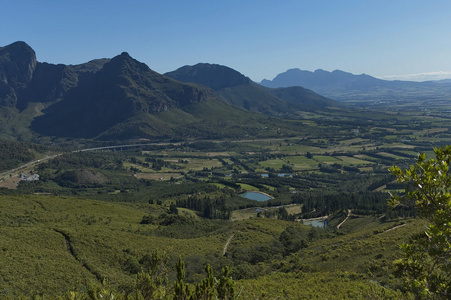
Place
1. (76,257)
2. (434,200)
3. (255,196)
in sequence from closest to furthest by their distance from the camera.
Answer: (434,200), (76,257), (255,196)

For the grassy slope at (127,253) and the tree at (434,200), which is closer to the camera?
the tree at (434,200)

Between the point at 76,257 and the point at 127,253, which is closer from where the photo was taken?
the point at 76,257

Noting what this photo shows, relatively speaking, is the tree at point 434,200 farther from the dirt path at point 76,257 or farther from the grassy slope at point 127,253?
the dirt path at point 76,257

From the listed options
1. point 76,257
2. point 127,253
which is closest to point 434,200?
point 76,257

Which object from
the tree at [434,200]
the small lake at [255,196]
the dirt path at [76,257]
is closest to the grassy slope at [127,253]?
the dirt path at [76,257]

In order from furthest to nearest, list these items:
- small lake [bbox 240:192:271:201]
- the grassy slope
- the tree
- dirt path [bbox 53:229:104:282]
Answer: small lake [bbox 240:192:271:201]
dirt path [bbox 53:229:104:282]
the grassy slope
the tree

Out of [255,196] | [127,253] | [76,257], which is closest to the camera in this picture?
[76,257]

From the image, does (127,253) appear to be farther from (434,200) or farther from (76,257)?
(434,200)

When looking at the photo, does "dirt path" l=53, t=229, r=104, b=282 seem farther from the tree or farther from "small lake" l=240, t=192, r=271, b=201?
"small lake" l=240, t=192, r=271, b=201

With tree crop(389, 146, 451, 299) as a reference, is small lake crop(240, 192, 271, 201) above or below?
below

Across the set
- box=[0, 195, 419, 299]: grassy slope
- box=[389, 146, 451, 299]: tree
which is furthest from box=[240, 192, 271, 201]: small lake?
box=[389, 146, 451, 299]: tree

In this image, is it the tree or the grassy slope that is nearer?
the tree

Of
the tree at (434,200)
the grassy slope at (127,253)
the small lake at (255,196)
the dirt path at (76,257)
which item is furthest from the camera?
the small lake at (255,196)

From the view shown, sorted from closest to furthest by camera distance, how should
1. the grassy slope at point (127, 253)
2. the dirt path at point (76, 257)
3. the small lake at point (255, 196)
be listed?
the grassy slope at point (127, 253)
the dirt path at point (76, 257)
the small lake at point (255, 196)
